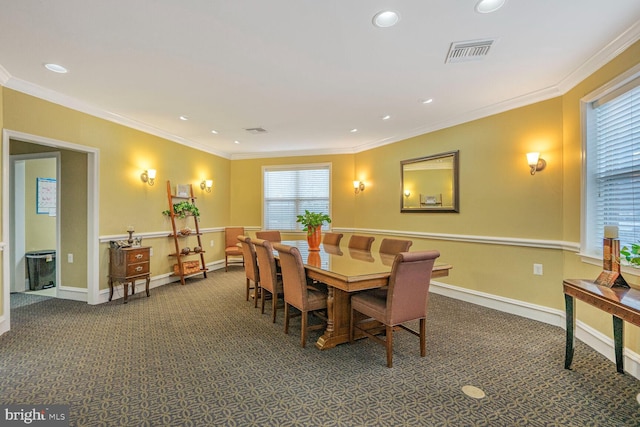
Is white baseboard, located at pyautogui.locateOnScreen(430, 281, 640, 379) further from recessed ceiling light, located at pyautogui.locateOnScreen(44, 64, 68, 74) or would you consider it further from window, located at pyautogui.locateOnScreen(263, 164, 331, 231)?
recessed ceiling light, located at pyautogui.locateOnScreen(44, 64, 68, 74)

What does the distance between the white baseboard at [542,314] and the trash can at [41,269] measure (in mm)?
6240

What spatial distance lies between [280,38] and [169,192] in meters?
3.76

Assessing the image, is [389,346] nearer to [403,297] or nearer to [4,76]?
[403,297]

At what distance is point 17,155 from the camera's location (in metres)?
4.49

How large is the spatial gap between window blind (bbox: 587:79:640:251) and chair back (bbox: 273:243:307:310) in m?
2.84

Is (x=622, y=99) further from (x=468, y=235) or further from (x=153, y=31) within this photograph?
(x=153, y=31)

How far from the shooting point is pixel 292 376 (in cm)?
235

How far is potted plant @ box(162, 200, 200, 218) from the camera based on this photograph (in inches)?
212

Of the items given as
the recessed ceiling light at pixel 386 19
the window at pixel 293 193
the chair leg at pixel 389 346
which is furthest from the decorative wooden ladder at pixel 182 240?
the recessed ceiling light at pixel 386 19

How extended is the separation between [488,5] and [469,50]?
0.59m

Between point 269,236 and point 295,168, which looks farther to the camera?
point 295,168

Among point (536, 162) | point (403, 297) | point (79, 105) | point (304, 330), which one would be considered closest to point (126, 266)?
point (79, 105)

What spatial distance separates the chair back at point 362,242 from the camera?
Answer: 4391 mm

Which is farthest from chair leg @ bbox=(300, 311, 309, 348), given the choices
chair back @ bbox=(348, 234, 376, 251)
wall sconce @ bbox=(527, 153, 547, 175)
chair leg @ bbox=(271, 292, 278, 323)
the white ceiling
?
wall sconce @ bbox=(527, 153, 547, 175)
